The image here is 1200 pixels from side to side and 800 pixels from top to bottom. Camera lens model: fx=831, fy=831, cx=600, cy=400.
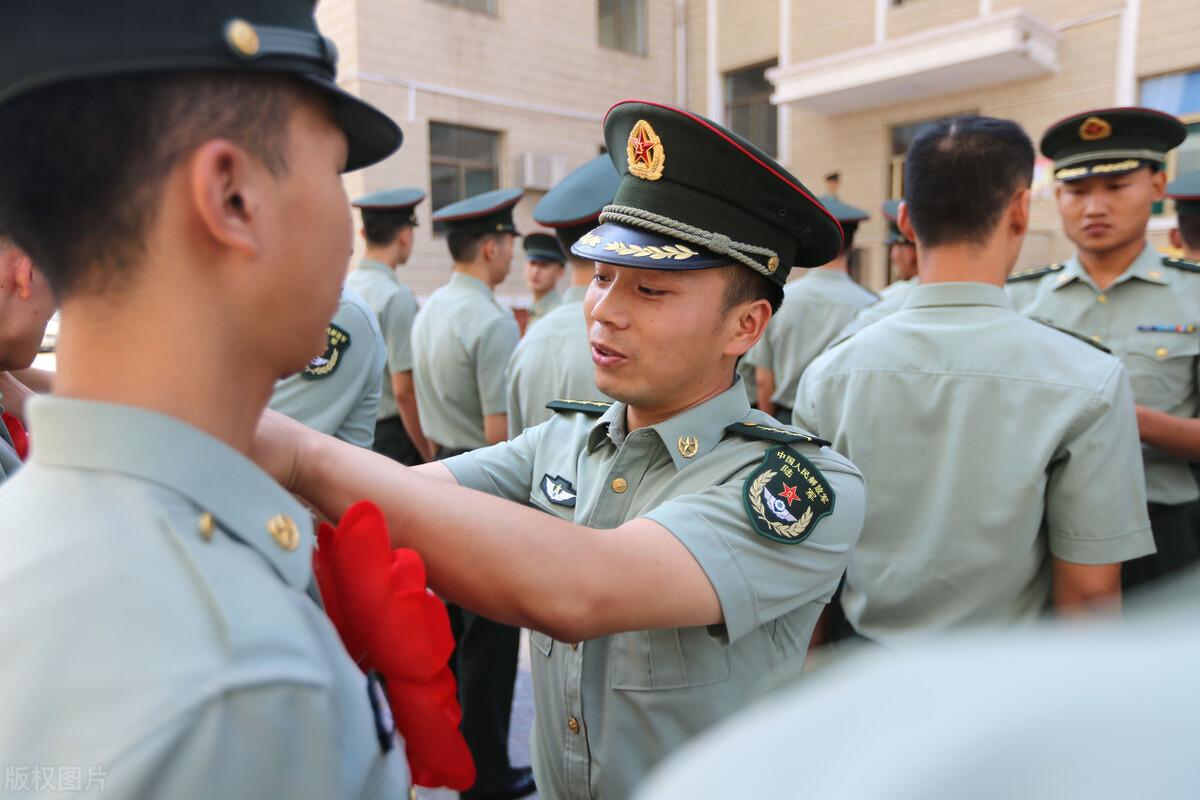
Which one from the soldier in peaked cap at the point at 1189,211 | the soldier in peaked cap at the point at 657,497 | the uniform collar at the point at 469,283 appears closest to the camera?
the soldier in peaked cap at the point at 657,497

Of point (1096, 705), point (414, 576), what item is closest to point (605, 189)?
point (414, 576)

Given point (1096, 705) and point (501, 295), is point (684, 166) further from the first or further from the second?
point (501, 295)

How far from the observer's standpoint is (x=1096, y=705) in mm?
396

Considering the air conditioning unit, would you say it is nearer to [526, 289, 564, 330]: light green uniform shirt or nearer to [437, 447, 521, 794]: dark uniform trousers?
[526, 289, 564, 330]: light green uniform shirt

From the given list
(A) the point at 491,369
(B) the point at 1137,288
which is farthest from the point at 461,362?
(B) the point at 1137,288

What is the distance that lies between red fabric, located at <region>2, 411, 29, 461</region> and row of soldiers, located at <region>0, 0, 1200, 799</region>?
0.32m

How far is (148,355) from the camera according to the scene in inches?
29.4

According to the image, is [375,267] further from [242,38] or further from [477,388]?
[242,38]

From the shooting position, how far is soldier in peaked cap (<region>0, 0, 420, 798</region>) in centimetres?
60

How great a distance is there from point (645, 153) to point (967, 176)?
35.0 inches

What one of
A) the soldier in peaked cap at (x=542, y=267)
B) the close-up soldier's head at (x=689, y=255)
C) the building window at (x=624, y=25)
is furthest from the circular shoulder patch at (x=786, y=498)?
the building window at (x=624, y=25)

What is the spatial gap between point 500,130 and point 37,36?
1180 cm

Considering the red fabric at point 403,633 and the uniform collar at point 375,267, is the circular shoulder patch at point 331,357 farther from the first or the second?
the red fabric at point 403,633

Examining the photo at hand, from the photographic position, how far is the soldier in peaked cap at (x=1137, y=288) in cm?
261
